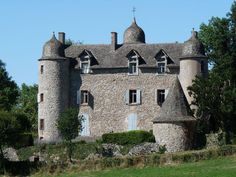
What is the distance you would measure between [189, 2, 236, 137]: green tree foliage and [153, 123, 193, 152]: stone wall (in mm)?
2970

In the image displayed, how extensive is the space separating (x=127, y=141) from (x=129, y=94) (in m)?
8.74

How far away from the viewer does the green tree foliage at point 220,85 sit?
53.6 meters

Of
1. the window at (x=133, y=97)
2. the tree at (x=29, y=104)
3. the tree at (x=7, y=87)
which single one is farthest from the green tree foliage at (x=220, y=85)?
the tree at (x=29, y=104)

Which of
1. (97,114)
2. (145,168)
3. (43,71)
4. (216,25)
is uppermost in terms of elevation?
(216,25)

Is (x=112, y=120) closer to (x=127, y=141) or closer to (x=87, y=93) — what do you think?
(x=87, y=93)

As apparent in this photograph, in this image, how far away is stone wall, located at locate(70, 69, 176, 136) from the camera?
61.4 m

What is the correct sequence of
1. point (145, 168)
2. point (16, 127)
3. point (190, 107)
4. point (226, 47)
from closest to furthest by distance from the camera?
point (145, 168) → point (16, 127) → point (190, 107) → point (226, 47)

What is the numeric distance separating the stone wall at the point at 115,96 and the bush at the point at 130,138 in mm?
6654

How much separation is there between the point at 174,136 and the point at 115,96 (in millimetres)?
11663

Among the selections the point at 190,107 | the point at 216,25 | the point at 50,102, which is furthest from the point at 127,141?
the point at 216,25

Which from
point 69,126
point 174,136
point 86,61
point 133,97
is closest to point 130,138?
point 174,136

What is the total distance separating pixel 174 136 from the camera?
171 feet

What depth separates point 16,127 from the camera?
45.9 meters

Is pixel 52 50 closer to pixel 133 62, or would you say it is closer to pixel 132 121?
pixel 133 62
